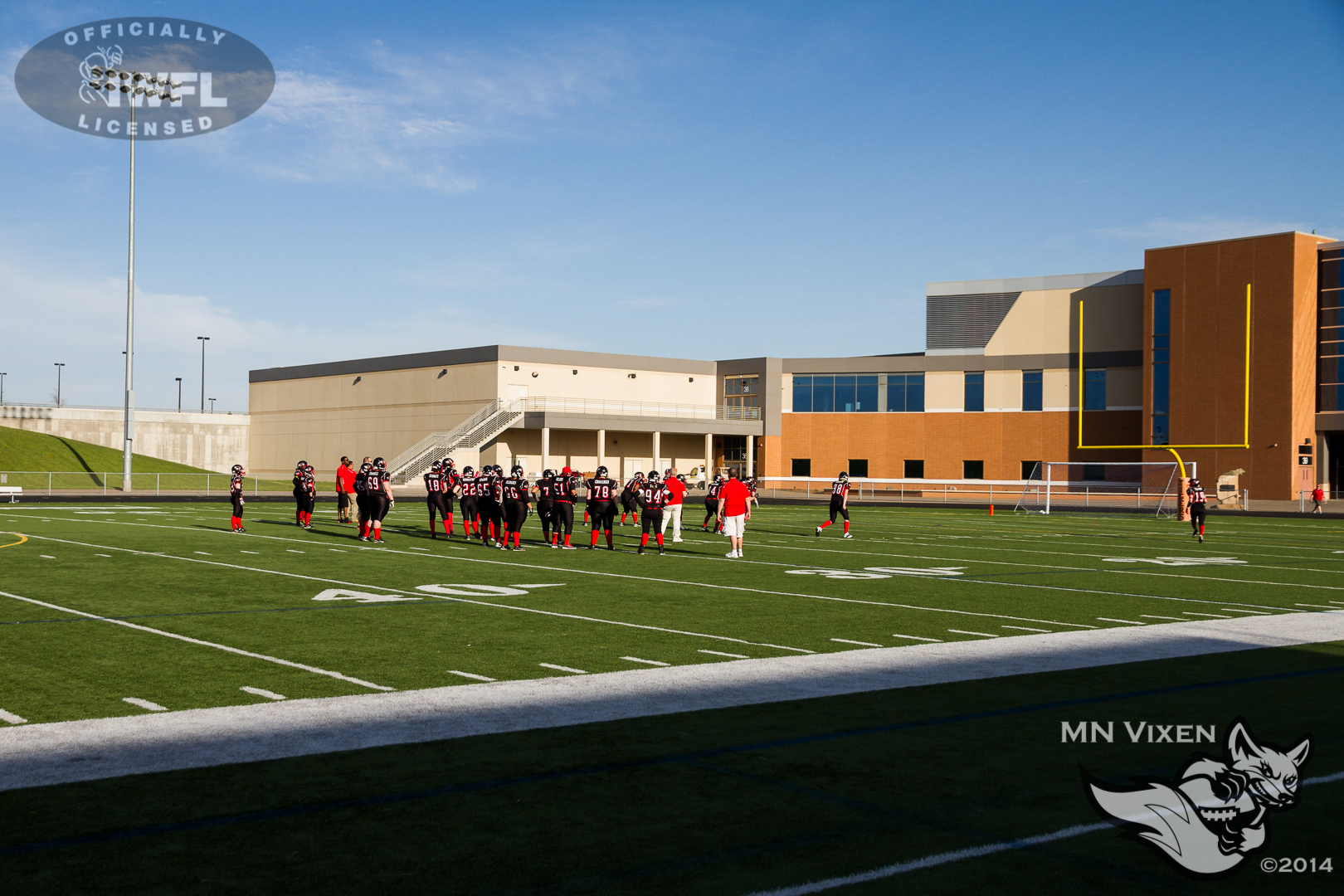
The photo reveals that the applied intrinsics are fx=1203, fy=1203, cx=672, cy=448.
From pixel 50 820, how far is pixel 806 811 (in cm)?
344

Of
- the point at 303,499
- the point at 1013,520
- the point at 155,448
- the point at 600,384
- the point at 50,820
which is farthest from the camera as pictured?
the point at 155,448

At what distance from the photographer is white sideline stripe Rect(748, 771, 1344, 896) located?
4.64 meters

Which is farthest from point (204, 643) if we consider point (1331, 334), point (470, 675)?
point (1331, 334)

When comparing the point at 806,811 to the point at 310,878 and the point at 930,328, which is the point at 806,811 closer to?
the point at 310,878

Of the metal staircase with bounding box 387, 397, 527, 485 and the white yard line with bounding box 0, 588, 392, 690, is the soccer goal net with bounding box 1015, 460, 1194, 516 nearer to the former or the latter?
the metal staircase with bounding box 387, 397, 527, 485

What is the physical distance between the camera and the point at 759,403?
69438 millimetres

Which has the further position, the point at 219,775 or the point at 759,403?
the point at 759,403

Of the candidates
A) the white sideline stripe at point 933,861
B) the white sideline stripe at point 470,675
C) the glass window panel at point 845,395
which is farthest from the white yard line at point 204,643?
the glass window panel at point 845,395

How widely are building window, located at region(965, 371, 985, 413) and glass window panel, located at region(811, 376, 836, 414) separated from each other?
756cm

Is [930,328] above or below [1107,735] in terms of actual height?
above

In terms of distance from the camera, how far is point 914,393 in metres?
66.2

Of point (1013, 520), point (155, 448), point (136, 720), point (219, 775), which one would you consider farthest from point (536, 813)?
point (155, 448)

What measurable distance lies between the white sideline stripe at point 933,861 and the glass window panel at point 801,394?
63.5 metres

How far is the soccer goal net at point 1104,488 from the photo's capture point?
49656 millimetres
